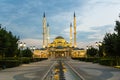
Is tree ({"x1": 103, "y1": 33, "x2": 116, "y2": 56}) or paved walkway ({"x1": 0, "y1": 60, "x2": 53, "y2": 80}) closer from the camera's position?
paved walkway ({"x1": 0, "y1": 60, "x2": 53, "y2": 80})

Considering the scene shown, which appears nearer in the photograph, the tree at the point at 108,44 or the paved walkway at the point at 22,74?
the paved walkway at the point at 22,74

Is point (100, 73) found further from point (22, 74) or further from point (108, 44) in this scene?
point (108, 44)

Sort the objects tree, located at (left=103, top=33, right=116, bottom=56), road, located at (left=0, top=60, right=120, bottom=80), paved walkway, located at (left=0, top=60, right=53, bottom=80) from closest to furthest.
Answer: paved walkway, located at (left=0, top=60, right=53, bottom=80), road, located at (left=0, top=60, right=120, bottom=80), tree, located at (left=103, top=33, right=116, bottom=56)

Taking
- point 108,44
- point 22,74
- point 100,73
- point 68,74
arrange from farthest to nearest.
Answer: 1. point 108,44
2. point 100,73
3. point 68,74
4. point 22,74

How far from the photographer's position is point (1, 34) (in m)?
41.8

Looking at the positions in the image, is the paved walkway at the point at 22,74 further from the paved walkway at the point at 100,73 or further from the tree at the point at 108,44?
the tree at the point at 108,44

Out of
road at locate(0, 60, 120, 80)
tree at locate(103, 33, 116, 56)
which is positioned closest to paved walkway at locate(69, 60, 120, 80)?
road at locate(0, 60, 120, 80)

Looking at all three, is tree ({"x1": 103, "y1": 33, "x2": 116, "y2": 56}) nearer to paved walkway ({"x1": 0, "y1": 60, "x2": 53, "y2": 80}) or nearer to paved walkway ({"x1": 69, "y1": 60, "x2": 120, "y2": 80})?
paved walkway ({"x1": 69, "y1": 60, "x2": 120, "y2": 80})

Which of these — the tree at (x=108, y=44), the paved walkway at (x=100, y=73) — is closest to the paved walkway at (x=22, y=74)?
the paved walkway at (x=100, y=73)

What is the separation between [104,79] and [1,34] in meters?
22.6

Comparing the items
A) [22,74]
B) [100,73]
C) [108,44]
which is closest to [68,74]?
[100,73]

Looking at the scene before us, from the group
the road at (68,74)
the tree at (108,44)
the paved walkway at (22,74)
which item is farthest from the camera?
the tree at (108,44)

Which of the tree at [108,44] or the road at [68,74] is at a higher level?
the tree at [108,44]

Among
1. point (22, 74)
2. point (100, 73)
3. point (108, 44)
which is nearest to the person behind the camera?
point (22, 74)
